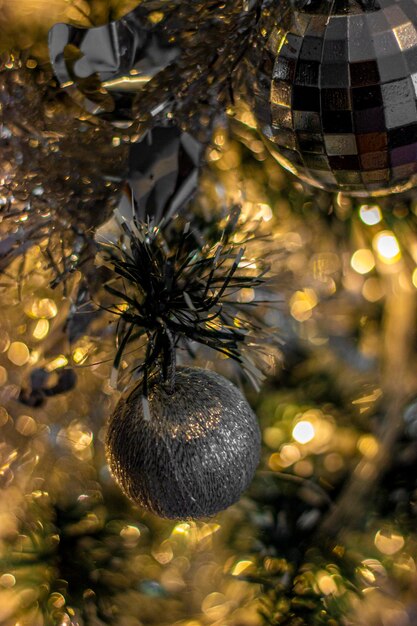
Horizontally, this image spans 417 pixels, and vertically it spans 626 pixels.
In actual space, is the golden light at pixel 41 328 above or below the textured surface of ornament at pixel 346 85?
below

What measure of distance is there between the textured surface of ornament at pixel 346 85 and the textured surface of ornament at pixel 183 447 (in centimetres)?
13

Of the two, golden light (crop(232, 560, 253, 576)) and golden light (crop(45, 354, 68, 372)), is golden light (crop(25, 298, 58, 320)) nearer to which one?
golden light (crop(45, 354, 68, 372))

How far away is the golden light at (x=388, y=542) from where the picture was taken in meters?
0.46

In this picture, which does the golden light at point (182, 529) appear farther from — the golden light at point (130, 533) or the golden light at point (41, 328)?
the golden light at point (41, 328)

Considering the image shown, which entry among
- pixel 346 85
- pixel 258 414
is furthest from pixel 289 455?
pixel 346 85

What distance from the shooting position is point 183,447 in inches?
13.5

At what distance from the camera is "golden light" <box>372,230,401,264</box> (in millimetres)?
487

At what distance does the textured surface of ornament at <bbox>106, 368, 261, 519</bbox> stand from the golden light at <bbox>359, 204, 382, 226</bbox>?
7.1 inches

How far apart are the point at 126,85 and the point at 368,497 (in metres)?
0.31

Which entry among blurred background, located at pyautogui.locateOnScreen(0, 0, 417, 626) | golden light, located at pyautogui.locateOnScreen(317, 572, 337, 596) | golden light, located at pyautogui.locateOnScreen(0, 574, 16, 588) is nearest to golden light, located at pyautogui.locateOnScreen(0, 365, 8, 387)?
blurred background, located at pyautogui.locateOnScreen(0, 0, 417, 626)

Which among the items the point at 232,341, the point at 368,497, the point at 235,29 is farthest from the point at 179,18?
the point at 368,497

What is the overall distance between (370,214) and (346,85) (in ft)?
0.66

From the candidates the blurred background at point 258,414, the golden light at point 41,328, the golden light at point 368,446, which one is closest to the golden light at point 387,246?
the blurred background at point 258,414

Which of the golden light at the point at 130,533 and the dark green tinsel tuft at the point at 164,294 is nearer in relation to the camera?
the dark green tinsel tuft at the point at 164,294
